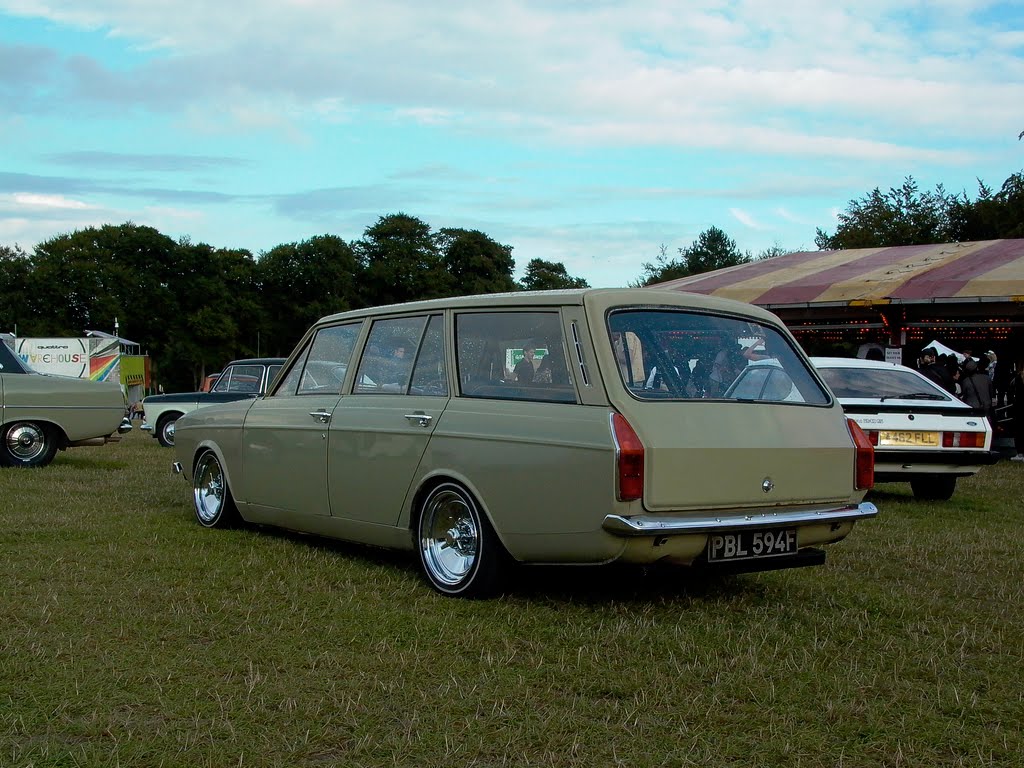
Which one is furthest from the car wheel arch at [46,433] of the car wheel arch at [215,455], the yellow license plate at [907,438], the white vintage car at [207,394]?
the yellow license plate at [907,438]

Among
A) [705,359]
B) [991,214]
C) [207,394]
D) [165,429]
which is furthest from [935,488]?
[991,214]

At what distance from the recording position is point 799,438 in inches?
235

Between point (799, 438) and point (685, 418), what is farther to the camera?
point (799, 438)

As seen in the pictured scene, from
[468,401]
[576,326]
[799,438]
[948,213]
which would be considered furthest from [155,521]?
[948,213]

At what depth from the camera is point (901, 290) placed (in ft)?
77.3

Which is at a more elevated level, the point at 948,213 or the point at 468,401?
the point at 948,213

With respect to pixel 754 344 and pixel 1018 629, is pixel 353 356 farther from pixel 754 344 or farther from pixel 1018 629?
pixel 1018 629

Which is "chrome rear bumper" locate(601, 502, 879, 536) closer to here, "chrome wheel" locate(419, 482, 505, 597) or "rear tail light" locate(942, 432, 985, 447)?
"chrome wheel" locate(419, 482, 505, 597)

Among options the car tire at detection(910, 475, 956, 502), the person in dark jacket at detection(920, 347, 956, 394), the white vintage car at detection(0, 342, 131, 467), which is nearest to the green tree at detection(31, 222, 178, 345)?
the person in dark jacket at detection(920, 347, 956, 394)

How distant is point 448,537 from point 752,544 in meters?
1.72

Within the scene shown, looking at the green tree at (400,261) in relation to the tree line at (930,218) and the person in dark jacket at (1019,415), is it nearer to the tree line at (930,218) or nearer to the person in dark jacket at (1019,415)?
Result: the tree line at (930,218)

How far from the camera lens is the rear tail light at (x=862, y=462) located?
20.5 feet

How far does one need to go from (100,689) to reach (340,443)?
9.49ft

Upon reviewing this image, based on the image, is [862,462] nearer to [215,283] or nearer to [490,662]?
[490,662]
